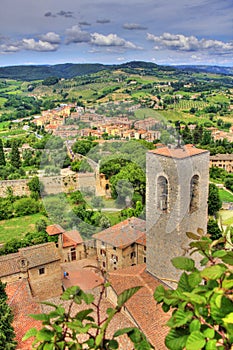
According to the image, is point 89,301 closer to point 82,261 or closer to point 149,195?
point 149,195

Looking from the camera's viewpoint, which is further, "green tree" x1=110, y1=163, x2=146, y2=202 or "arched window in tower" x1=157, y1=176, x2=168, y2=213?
"green tree" x1=110, y1=163, x2=146, y2=202

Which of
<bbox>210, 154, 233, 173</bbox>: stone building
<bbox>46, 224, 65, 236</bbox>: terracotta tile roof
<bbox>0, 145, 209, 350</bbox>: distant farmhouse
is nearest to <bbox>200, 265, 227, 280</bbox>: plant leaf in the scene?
<bbox>0, 145, 209, 350</bbox>: distant farmhouse

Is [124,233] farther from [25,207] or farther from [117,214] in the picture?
[25,207]

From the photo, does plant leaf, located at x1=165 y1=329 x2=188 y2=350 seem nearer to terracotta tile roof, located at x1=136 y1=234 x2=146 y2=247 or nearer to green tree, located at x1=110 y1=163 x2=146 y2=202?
green tree, located at x1=110 y1=163 x2=146 y2=202

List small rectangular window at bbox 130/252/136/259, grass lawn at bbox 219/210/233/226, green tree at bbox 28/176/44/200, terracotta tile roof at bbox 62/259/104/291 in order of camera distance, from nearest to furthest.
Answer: terracotta tile roof at bbox 62/259/104/291 < small rectangular window at bbox 130/252/136/259 < grass lawn at bbox 219/210/233/226 < green tree at bbox 28/176/44/200

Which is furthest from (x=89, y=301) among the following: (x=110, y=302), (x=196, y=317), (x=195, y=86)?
Result: (x=195, y=86)

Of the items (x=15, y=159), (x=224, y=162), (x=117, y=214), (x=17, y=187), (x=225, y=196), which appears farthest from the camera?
(x=15, y=159)

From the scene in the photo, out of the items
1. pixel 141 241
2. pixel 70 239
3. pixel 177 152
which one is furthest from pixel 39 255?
pixel 177 152

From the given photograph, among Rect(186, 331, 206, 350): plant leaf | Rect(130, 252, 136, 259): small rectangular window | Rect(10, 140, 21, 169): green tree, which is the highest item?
Rect(186, 331, 206, 350): plant leaf
